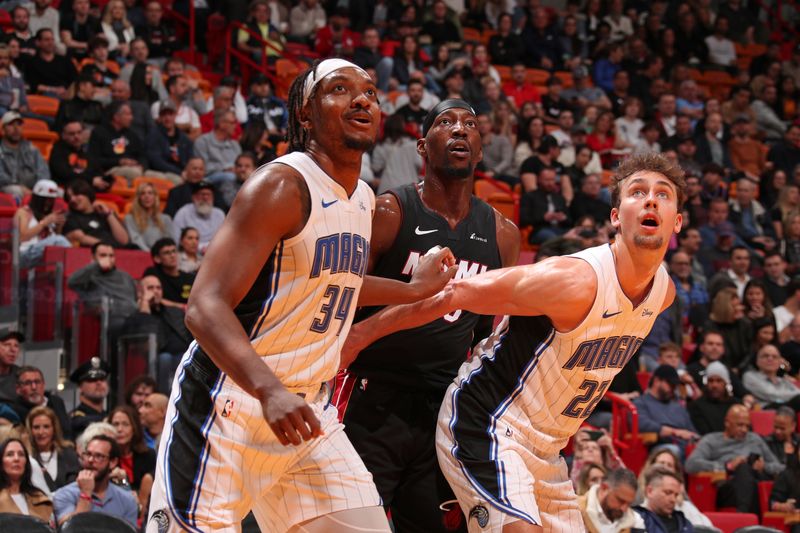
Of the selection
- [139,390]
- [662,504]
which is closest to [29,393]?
[139,390]

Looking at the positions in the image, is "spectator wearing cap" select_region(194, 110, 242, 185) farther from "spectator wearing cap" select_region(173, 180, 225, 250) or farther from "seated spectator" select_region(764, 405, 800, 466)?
"seated spectator" select_region(764, 405, 800, 466)

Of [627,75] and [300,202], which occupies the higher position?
[300,202]

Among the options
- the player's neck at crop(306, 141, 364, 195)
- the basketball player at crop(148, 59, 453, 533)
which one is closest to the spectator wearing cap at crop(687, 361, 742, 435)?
the basketball player at crop(148, 59, 453, 533)

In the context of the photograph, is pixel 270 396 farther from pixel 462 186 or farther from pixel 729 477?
pixel 729 477

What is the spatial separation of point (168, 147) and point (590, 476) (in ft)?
22.6

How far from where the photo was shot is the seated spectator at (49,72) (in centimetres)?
1377

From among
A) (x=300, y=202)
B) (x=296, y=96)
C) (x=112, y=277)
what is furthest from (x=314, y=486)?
(x=112, y=277)

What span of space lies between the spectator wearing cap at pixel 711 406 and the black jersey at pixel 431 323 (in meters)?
6.35

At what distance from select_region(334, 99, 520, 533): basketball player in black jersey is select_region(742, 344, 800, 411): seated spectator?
24.7ft

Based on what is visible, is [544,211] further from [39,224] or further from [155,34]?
[39,224]

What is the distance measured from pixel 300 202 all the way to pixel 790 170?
612 inches

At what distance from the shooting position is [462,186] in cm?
555

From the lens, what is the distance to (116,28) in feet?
48.8

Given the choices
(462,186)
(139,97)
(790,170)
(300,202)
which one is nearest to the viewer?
(300,202)
